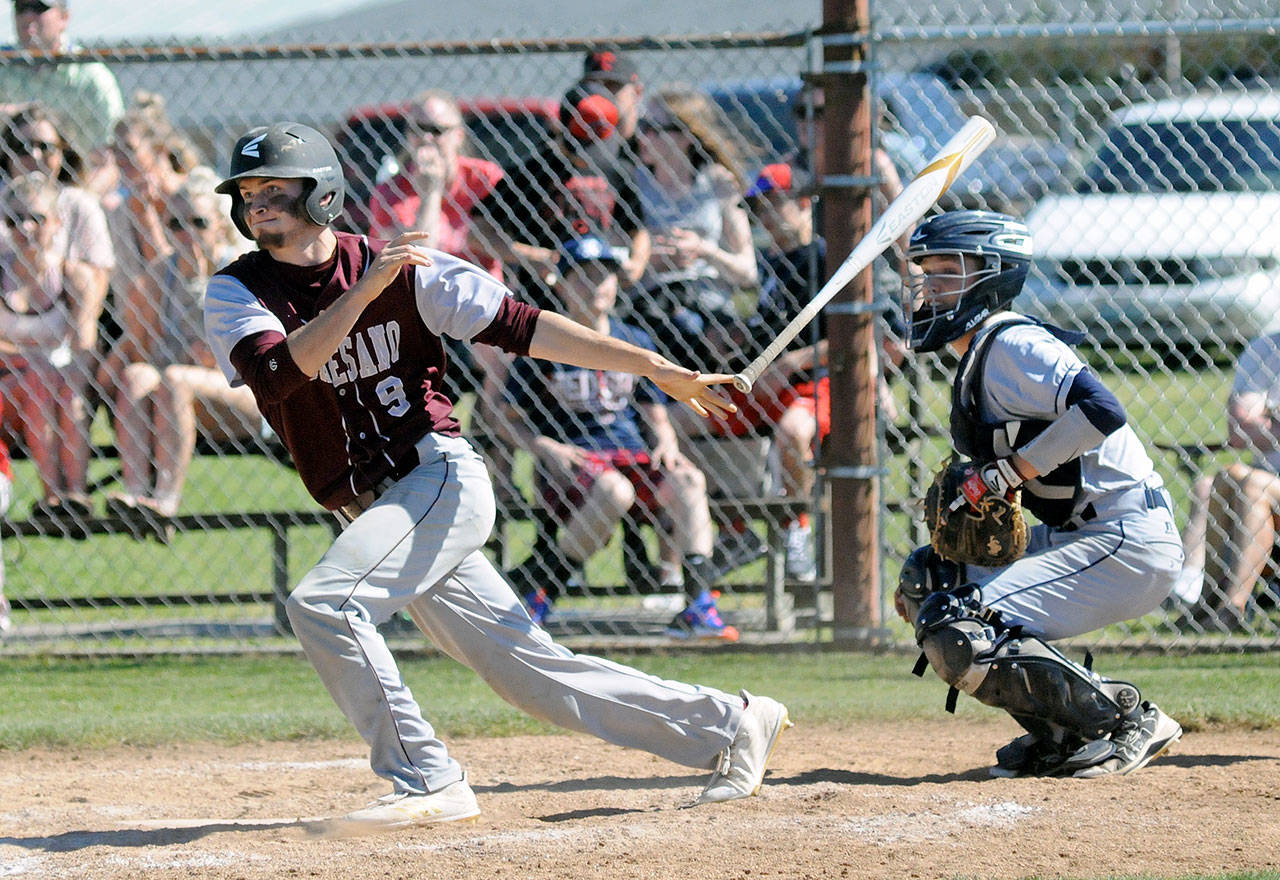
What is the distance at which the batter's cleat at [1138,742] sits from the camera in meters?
4.15

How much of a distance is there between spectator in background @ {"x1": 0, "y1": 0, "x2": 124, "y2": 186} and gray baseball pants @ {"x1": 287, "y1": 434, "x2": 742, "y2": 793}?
3631mm

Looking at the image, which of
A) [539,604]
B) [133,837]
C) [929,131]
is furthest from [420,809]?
[929,131]

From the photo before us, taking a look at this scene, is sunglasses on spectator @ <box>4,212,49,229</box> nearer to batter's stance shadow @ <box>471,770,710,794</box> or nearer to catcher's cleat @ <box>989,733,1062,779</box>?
batter's stance shadow @ <box>471,770,710,794</box>

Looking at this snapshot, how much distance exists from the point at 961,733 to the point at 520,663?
1.71m

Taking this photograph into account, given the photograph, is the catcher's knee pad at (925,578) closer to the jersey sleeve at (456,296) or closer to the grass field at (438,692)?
the grass field at (438,692)

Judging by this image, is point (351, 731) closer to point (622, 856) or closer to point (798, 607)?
point (622, 856)

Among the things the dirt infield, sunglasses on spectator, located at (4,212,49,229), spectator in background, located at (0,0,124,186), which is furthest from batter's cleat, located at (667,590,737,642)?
spectator in background, located at (0,0,124,186)

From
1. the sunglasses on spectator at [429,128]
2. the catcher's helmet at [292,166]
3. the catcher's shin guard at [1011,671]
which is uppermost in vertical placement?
the sunglasses on spectator at [429,128]

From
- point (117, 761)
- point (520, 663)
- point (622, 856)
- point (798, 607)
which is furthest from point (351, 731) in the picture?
point (798, 607)

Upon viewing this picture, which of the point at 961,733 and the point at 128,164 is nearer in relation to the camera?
the point at 961,733

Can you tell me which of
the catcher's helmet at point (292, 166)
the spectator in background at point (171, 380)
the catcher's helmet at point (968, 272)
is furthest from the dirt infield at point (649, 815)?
the spectator in background at point (171, 380)

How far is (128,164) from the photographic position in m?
6.71

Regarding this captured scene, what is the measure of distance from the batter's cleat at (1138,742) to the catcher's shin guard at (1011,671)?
0.07m

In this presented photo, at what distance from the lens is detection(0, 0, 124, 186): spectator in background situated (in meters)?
7.00
